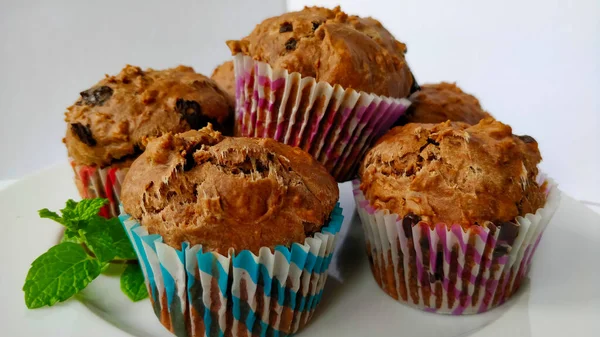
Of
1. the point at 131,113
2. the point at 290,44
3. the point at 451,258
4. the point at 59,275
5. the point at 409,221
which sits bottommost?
the point at 59,275

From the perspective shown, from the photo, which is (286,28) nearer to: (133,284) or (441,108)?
(441,108)

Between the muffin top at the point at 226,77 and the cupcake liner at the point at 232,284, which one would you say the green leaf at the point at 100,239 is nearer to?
the cupcake liner at the point at 232,284

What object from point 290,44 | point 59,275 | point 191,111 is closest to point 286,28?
point 290,44

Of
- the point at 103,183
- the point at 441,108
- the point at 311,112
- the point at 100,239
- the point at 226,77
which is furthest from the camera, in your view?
the point at 226,77

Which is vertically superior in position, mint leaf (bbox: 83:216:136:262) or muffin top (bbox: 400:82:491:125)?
muffin top (bbox: 400:82:491:125)

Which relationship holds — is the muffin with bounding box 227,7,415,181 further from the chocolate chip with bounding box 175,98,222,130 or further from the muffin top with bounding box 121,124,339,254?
the muffin top with bounding box 121,124,339,254

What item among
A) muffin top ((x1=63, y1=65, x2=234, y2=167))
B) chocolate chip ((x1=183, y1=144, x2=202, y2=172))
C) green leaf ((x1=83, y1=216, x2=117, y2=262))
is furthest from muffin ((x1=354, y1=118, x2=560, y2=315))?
green leaf ((x1=83, y1=216, x2=117, y2=262))

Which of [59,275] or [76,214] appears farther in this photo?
[76,214]
